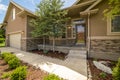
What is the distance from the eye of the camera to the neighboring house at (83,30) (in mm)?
9359

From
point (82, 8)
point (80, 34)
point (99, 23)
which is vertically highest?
point (82, 8)

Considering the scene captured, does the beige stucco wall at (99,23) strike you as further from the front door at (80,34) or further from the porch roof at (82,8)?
the front door at (80,34)

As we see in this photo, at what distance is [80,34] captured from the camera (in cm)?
1394

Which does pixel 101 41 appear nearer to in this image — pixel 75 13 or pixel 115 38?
pixel 115 38

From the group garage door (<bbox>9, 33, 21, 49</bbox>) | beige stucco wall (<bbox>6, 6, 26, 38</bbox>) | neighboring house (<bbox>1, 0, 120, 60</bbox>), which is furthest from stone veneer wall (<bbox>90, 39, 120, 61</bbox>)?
garage door (<bbox>9, 33, 21, 49</bbox>)

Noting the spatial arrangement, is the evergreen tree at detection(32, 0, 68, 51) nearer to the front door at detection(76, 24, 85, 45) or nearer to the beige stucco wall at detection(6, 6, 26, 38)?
the front door at detection(76, 24, 85, 45)

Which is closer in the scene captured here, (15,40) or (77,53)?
(77,53)

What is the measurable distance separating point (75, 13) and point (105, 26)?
4.81m

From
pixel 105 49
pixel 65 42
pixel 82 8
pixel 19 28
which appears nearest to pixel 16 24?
pixel 19 28

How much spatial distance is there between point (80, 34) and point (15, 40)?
31.2 feet

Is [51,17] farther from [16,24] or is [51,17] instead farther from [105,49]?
[16,24]

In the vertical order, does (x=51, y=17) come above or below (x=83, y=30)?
above

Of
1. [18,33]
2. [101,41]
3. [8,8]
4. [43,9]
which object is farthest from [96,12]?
[8,8]

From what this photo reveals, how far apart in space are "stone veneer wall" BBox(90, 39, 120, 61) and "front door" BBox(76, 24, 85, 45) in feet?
12.1
